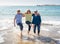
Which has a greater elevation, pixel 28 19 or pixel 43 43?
pixel 28 19

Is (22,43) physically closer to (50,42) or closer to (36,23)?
(50,42)

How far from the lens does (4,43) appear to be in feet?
31.5

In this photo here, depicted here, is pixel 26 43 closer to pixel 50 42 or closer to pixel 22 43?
pixel 22 43

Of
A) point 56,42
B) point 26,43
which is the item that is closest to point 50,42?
point 56,42

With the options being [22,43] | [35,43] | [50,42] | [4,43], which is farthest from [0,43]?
[50,42]

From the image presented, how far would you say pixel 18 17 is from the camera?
11.2 m

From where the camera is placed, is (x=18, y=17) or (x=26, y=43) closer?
(x=26, y=43)

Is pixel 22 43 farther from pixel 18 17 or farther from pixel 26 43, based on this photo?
pixel 18 17

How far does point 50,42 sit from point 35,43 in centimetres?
83

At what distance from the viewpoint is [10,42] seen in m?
9.87

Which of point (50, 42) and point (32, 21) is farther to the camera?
point (32, 21)

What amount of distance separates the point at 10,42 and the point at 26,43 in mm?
907

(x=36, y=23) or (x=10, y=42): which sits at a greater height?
(x=36, y=23)

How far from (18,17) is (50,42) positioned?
260 cm
